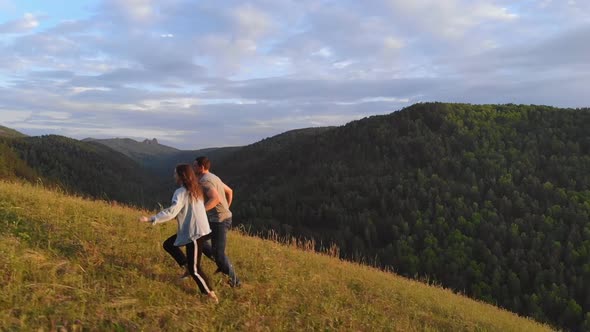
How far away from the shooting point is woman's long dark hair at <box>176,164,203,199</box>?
604 centimetres

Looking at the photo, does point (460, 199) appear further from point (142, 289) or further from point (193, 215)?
point (142, 289)

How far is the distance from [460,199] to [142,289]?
44.6 meters

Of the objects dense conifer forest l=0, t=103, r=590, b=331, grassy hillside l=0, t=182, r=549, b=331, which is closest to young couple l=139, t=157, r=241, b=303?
A: grassy hillside l=0, t=182, r=549, b=331

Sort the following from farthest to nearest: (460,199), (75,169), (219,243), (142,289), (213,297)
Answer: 1. (75,169)
2. (460,199)
3. (219,243)
4. (213,297)
5. (142,289)

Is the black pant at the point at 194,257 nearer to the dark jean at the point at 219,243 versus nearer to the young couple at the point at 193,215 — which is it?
the young couple at the point at 193,215

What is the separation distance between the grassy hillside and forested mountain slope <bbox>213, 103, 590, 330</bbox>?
28.8 m

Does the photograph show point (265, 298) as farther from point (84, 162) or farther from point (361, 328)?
point (84, 162)

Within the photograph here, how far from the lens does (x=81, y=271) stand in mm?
6172

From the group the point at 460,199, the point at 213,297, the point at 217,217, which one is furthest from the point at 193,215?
the point at 460,199

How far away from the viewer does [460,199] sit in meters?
46.2

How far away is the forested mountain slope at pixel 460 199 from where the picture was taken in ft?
118

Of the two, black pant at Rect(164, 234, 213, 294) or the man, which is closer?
black pant at Rect(164, 234, 213, 294)

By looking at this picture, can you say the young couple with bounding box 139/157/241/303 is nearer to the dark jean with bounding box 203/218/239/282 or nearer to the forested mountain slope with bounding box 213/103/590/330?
the dark jean with bounding box 203/218/239/282

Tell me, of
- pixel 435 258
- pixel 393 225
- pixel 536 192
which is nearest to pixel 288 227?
pixel 393 225
